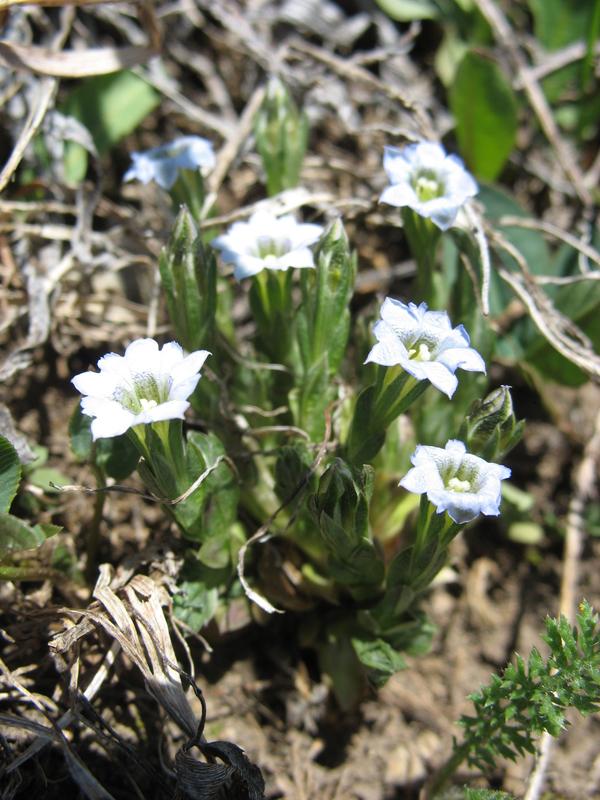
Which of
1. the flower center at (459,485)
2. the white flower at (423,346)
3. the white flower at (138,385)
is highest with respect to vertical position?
the white flower at (423,346)

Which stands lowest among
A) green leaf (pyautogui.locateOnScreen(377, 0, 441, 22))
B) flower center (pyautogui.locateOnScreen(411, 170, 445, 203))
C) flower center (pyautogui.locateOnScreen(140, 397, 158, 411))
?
flower center (pyautogui.locateOnScreen(140, 397, 158, 411))

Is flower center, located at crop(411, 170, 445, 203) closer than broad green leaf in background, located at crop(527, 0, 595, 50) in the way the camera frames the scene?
Yes

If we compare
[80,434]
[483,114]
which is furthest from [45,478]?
[483,114]

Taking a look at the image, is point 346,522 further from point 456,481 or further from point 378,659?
point 378,659

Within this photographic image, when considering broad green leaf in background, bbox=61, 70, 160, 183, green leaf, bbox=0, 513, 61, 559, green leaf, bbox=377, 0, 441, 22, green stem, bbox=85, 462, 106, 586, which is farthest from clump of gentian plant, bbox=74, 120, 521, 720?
green leaf, bbox=377, 0, 441, 22

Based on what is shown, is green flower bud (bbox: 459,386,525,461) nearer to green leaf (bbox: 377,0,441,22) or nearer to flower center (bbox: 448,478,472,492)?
flower center (bbox: 448,478,472,492)

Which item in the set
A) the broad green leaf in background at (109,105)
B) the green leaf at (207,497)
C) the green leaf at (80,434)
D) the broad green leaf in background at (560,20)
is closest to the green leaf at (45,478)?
the green leaf at (80,434)

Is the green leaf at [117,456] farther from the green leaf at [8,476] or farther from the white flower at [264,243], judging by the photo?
the white flower at [264,243]
